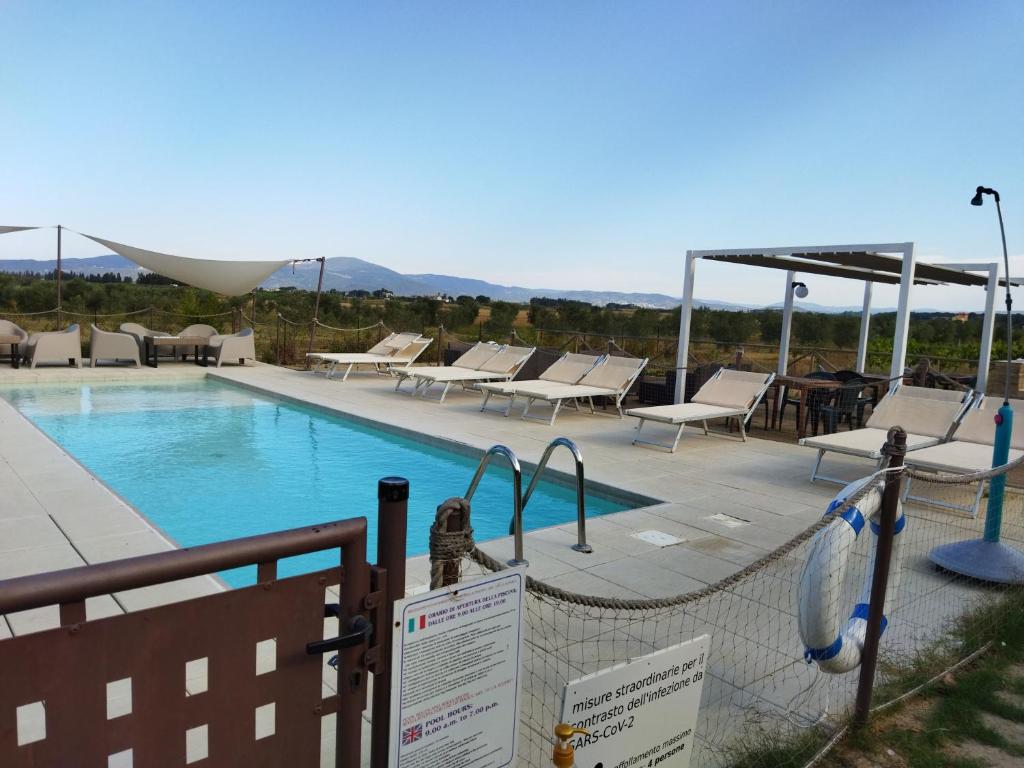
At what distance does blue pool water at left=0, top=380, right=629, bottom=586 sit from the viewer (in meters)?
6.00

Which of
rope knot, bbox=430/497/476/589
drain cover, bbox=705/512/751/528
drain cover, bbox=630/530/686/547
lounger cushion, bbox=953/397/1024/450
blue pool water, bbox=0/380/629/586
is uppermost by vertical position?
rope knot, bbox=430/497/476/589

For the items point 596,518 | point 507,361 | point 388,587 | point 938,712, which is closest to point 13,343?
point 507,361

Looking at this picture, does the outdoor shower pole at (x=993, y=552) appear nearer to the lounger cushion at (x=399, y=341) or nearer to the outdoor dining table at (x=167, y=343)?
the lounger cushion at (x=399, y=341)

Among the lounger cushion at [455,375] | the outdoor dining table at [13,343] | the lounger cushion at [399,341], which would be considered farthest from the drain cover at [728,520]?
the outdoor dining table at [13,343]

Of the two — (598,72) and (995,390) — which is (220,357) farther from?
(995,390)

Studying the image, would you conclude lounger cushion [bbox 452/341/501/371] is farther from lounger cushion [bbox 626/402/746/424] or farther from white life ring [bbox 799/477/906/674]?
white life ring [bbox 799/477/906/674]

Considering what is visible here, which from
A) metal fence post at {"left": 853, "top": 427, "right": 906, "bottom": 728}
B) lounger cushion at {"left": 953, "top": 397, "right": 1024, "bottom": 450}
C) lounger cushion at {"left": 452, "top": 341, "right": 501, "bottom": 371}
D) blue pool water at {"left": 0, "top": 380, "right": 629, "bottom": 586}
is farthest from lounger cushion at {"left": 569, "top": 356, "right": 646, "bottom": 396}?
metal fence post at {"left": 853, "top": 427, "right": 906, "bottom": 728}

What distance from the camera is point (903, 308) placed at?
7.86 m

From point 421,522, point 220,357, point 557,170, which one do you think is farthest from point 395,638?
point 557,170

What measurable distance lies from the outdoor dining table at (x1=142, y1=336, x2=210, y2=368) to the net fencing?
12.4 m

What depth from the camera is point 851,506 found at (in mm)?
2520

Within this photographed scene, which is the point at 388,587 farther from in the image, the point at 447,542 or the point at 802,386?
the point at 802,386

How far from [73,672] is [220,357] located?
47.7 feet

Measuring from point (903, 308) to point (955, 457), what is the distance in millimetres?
2518
